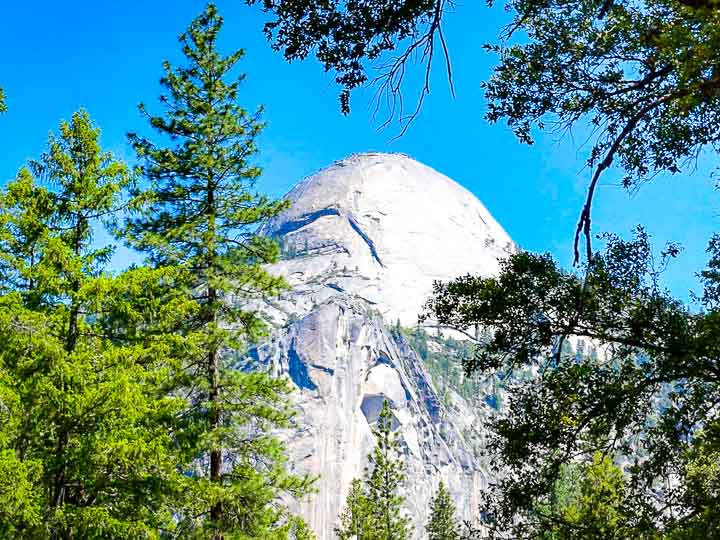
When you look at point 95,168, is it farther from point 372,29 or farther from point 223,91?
point 372,29

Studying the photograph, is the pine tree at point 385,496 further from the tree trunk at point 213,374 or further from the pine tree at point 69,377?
the pine tree at point 69,377

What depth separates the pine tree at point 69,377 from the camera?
985 cm

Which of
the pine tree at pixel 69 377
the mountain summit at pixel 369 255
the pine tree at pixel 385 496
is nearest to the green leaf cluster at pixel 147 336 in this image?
the pine tree at pixel 69 377

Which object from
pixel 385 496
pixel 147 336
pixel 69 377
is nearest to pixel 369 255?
pixel 385 496

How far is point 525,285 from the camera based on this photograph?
300 inches

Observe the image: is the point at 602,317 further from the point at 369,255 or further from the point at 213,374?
the point at 369,255

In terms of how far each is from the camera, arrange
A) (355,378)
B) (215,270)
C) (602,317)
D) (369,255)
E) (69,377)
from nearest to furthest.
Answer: (602,317) < (69,377) < (215,270) < (355,378) < (369,255)

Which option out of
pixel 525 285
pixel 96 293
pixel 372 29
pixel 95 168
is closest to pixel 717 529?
pixel 525 285

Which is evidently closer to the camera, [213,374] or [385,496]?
[213,374]

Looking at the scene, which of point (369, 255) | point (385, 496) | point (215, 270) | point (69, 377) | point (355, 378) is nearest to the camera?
point (69, 377)

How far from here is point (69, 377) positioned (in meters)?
9.98

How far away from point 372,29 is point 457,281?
3.21 meters

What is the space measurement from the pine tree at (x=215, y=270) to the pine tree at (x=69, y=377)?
86 cm

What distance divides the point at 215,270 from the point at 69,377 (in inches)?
136
